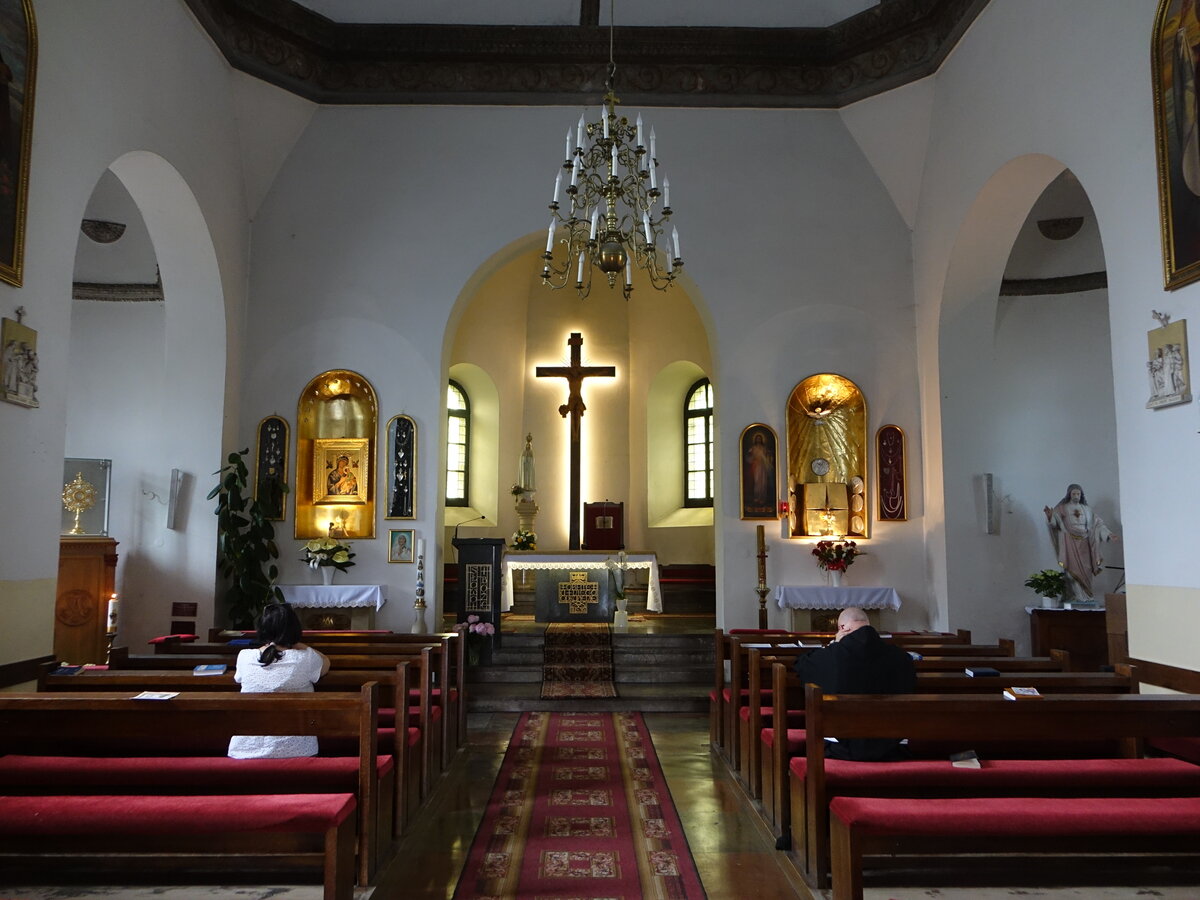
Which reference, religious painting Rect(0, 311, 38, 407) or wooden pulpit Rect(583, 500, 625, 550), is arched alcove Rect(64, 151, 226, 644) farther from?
wooden pulpit Rect(583, 500, 625, 550)

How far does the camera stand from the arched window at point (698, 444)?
14125mm

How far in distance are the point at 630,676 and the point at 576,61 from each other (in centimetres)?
636

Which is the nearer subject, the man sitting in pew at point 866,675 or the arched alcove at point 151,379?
the man sitting in pew at point 866,675


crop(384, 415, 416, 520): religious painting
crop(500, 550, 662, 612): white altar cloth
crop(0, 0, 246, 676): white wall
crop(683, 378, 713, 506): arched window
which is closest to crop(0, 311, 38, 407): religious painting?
crop(0, 0, 246, 676): white wall

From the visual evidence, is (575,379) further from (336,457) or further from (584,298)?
(336,457)

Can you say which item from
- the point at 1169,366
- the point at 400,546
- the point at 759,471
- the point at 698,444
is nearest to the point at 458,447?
the point at 698,444

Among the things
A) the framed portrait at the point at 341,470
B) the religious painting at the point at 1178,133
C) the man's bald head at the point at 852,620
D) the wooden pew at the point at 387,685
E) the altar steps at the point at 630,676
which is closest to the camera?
the man's bald head at the point at 852,620

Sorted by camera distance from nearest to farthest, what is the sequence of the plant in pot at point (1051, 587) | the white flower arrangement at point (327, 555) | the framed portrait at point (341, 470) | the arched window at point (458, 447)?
the plant in pot at point (1051, 587), the white flower arrangement at point (327, 555), the framed portrait at point (341, 470), the arched window at point (458, 447)

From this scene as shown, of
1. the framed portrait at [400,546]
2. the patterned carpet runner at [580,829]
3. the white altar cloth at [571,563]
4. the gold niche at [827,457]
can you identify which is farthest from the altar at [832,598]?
the framed portrait at [400,546]

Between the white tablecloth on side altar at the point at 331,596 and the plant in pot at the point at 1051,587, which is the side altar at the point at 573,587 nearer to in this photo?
the white tablecloth on side altar at the point at 331,596

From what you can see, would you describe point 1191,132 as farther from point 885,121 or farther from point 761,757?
point 885,121

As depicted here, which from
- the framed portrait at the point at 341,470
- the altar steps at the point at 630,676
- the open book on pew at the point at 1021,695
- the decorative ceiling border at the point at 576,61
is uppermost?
the decorative ceiling border at the point at 576,61

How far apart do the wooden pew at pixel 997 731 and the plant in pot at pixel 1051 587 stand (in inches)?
207

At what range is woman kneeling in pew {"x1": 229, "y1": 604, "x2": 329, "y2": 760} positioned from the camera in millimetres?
3986
